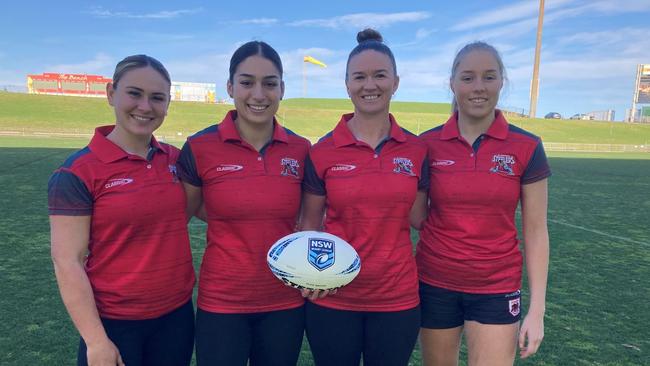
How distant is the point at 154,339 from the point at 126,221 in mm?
640

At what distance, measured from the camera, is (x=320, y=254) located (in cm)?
213

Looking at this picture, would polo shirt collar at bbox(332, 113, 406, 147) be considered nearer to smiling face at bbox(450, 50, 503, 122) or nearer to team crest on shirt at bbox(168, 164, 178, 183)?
smiling face at bbox(450, 50, 503, 122)

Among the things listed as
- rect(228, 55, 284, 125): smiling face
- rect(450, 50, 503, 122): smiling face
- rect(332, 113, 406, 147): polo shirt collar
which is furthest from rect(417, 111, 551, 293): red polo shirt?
rect(228, 55, 284, 125): smiling face

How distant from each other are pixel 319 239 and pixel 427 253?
2.36 ft

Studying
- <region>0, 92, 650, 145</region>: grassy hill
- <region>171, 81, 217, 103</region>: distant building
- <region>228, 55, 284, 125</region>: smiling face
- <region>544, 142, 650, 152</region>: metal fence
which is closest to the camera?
<region>228, 55, 284, 125</region>: smiling face

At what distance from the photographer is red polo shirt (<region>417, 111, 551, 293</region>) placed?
2375 millimetres

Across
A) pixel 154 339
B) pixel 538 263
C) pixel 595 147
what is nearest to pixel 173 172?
pixel 154 339

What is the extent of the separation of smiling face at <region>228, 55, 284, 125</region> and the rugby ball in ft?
2.32

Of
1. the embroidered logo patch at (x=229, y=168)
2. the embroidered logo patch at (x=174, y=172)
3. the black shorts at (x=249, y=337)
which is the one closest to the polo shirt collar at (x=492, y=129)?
the embroidered logo patch at (x=229, y=168)

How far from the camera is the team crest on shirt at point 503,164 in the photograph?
2.38 metres

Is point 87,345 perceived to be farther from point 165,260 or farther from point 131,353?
point 165,260

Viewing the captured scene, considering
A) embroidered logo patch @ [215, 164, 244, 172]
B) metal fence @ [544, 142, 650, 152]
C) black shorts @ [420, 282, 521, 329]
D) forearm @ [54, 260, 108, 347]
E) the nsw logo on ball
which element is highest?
embroidered logo patch @ [215, 164, 244, 172]

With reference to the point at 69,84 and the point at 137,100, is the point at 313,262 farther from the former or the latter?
the point at 69,84

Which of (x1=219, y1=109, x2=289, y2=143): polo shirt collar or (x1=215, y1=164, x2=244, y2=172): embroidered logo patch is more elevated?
(x1=219, y1=109, x2=289, y2=143): polo shirt collar
